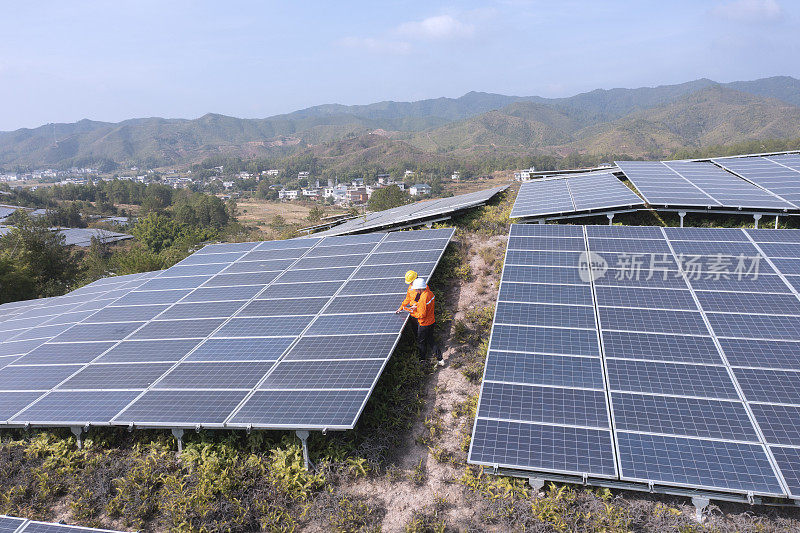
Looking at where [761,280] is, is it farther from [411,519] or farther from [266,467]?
[266,467]

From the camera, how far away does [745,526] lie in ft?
18.1

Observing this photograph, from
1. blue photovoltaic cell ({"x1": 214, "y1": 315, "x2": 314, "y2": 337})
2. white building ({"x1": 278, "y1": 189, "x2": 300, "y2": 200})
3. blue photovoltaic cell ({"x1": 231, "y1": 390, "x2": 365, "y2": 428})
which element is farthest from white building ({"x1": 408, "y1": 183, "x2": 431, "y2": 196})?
blue photovoltaic cell ({"x1": 231, "y1": 390, "x2": 365, "y2": 428})

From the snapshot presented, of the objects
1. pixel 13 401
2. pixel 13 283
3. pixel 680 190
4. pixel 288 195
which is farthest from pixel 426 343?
pixel 288 195

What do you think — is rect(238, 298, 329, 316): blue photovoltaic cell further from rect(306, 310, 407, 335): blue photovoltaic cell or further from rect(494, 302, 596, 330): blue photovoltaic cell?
rect(494, 302, 596, 330): blue photovoltaic cell

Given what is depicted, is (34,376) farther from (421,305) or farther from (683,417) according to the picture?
(683,417)

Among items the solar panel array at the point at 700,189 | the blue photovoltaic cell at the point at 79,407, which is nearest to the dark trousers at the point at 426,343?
the blue photovoltaic cell at the point at 79,407

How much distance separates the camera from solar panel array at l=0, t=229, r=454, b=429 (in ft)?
25.3

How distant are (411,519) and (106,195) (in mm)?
182499

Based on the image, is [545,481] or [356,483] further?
[356,483]

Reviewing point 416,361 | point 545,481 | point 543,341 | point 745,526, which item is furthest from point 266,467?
point 745,526

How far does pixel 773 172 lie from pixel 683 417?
57.0ft

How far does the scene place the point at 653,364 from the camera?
24.4ft

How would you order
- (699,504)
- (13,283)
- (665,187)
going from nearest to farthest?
(699,504), (665,187), (13,283)

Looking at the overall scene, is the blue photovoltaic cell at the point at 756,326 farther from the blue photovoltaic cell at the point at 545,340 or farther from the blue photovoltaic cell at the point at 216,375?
the blue photovoltaic cell at the point at 216,375
